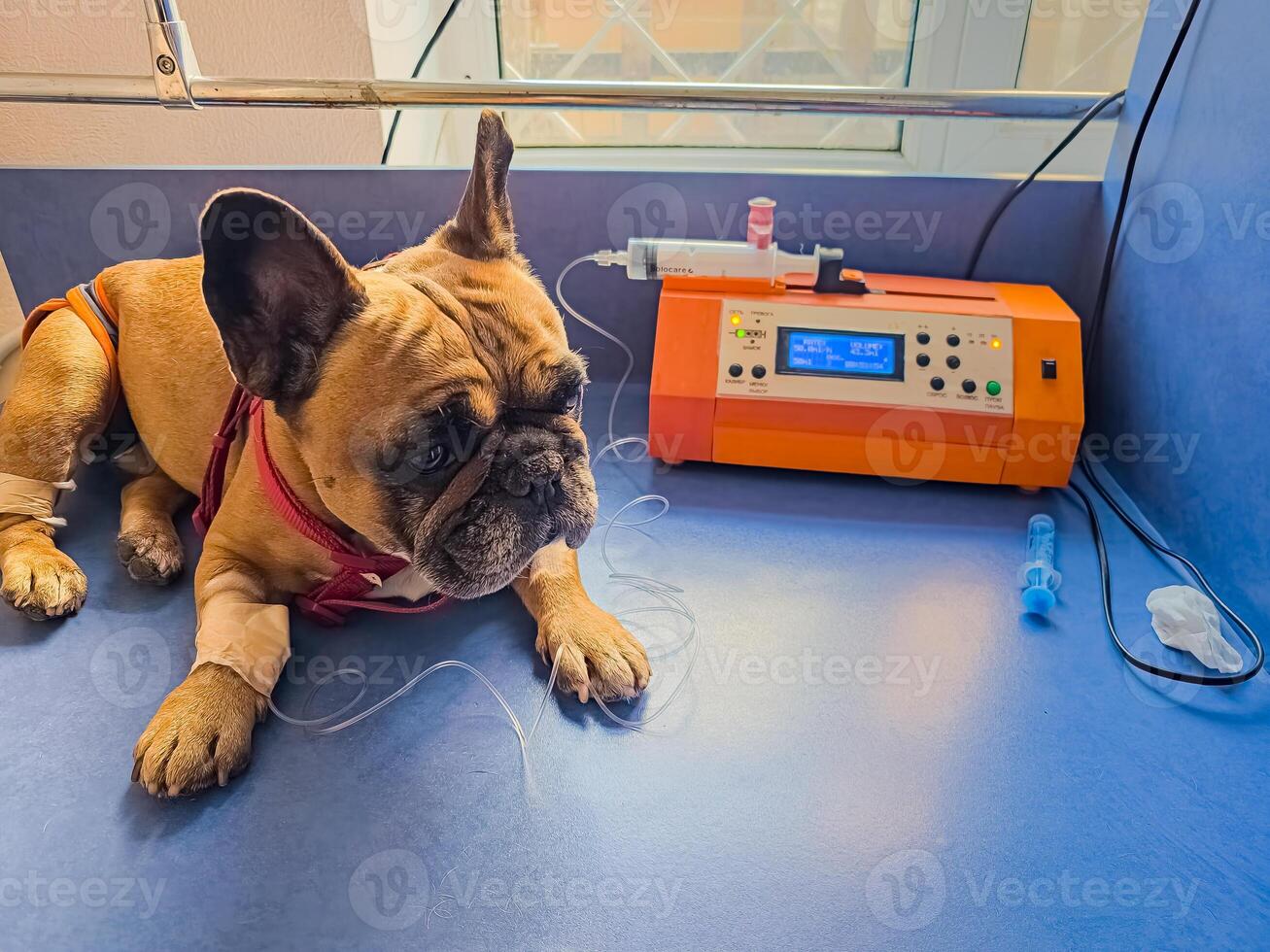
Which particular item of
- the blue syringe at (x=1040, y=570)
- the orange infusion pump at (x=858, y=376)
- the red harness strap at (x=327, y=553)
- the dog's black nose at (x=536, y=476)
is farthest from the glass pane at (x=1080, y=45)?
the red harness strap at (x=327, y=553)

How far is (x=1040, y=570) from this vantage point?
2.96 feet

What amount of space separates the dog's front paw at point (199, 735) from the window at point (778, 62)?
0.98 m

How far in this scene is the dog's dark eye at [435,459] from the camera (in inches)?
28.5

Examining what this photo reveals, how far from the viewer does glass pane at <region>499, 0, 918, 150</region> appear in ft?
5.13

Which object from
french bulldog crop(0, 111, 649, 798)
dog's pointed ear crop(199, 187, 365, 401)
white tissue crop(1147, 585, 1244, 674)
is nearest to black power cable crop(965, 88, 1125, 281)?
white tissue crop(1147, 585, 1244, 674)

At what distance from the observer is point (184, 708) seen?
2.33 ft

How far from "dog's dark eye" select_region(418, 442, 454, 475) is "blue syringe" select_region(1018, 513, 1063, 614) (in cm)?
64

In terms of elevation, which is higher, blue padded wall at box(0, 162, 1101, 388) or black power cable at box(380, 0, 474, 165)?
black power cable at box(380, 0, 474, 165)

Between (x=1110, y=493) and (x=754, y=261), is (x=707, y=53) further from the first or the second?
(x=1110, y=493)

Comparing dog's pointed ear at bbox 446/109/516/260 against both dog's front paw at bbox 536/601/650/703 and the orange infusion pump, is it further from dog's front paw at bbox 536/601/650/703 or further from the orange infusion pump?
dog's front paw at bbox 536/601/650/703

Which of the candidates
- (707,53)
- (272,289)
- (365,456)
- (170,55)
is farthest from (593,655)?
(707,53)

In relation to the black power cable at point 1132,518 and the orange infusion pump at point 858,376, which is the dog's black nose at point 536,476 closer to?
the orange infusion pump at point 858,376

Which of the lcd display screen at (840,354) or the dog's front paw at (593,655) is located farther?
the lcd display screen at (840,354)

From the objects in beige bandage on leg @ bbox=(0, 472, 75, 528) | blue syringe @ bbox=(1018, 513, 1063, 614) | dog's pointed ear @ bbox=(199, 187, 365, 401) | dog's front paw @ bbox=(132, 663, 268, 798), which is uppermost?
dog's pointed ear @ bbox=(199, 187, 365, 401)
